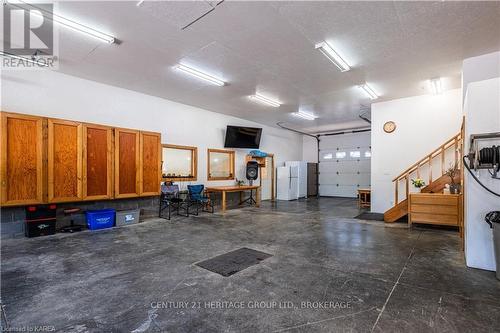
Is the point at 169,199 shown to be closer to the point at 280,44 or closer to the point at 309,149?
the point at 280,44

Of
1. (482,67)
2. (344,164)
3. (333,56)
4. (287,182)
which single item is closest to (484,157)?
(482,67)

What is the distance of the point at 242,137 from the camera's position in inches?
342

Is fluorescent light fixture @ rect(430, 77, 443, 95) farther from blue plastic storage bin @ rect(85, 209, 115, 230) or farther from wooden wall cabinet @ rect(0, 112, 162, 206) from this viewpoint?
blue plastic storage bin @ rect(85, 209, 115, 230)

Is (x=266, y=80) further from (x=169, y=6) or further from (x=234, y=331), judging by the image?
(x=234, y=331)

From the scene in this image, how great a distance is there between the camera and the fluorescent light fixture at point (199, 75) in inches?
182

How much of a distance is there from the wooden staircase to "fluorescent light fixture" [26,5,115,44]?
21.9ft

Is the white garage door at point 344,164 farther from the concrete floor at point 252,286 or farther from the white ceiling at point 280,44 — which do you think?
the concrete floor at point 252,286

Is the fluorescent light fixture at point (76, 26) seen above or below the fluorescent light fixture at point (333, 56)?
above

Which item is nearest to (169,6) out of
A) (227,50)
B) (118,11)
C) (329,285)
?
(118,11)

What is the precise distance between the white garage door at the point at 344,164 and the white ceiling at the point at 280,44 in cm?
533

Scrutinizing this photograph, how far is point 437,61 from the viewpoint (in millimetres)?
4277

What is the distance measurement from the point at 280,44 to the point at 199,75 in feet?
6.35

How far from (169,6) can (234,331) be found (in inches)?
137

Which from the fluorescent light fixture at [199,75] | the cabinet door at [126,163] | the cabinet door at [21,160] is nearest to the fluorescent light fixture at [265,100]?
the fluorescent light fixture at [199,75]
